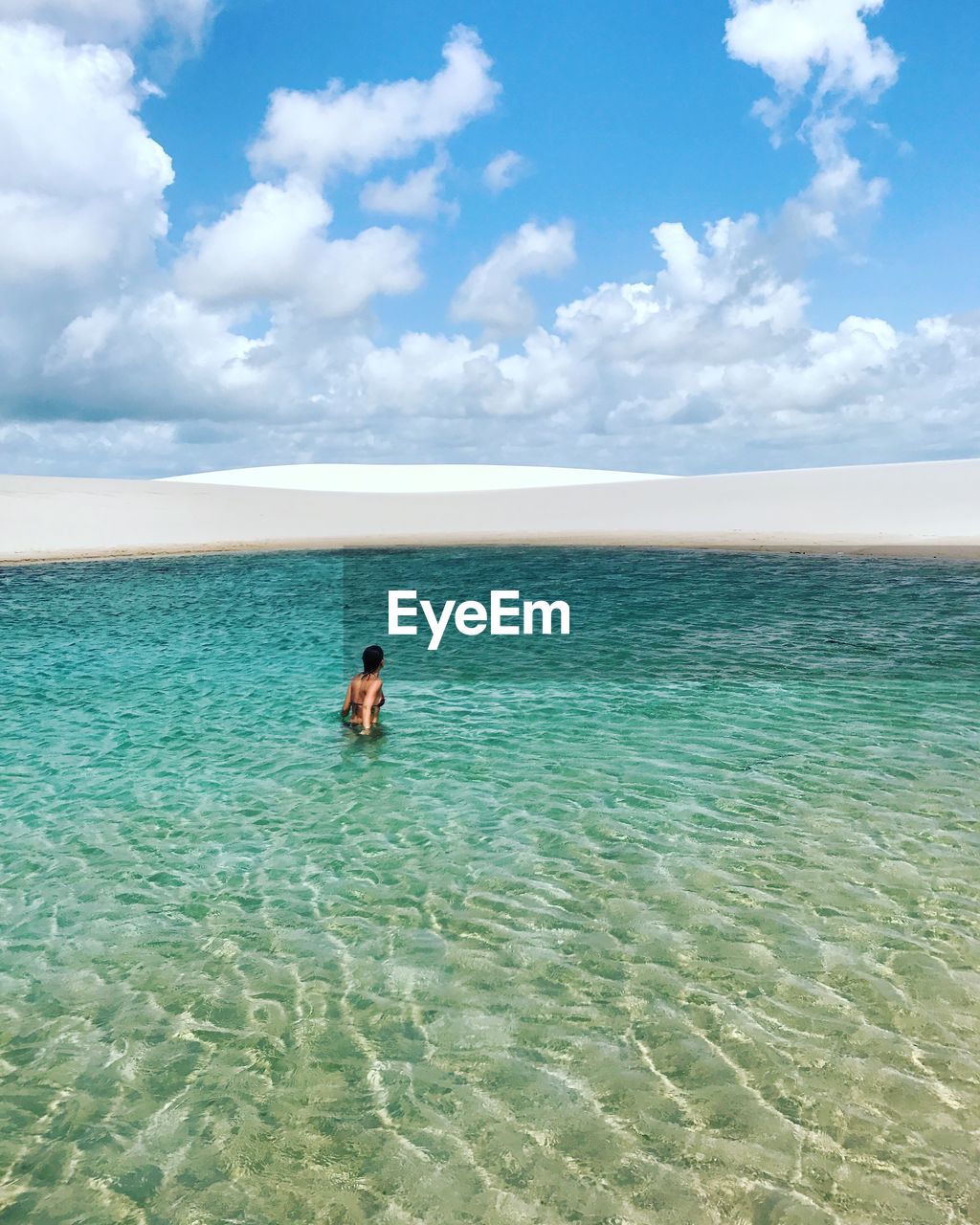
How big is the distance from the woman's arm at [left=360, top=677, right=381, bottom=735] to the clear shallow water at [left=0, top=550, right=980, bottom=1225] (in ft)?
2.01

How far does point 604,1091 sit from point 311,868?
4580mm

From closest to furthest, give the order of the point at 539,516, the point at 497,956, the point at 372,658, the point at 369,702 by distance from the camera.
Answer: the point at 497,956, the point at 372,658, the point at 369,702, the point at 539,516

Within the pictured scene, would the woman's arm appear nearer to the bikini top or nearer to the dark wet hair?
the bikini top

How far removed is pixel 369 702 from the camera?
1427 centimetres

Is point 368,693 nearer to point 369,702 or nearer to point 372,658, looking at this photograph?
point 369,702

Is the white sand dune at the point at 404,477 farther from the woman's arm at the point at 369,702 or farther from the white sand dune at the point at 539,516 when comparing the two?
the woman's arm at the point at 369,702

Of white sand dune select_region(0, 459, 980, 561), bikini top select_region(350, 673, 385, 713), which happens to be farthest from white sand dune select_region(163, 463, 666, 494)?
bikini top select_region(350, 673, 385, 713)

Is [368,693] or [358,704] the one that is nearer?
[368,693]

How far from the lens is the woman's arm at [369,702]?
14.3m

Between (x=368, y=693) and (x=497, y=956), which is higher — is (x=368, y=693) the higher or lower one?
the higher one

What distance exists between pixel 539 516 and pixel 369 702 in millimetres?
53303

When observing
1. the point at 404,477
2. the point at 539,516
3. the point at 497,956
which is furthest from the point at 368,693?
the point at 404,477

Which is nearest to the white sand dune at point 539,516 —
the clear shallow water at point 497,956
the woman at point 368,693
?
the clear shallow water at point 497,956

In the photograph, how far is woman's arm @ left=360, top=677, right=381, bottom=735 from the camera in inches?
562
